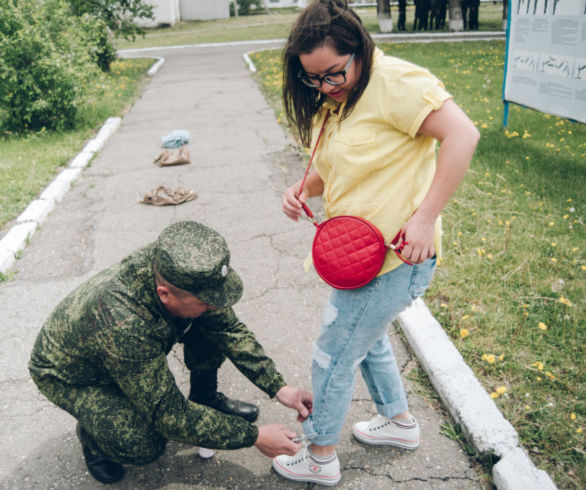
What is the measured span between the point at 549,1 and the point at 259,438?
529 cm

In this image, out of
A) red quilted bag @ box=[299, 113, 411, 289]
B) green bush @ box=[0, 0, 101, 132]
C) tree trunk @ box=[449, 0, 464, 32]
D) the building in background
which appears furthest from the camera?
the building in background

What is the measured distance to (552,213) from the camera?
4098mm

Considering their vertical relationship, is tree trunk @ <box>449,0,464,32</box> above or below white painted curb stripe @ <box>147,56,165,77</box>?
above

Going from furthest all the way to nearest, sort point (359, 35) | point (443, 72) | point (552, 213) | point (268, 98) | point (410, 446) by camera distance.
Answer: point (443, 72)
point (268, 98)
point (552, 213)
point (410, 446)
point (359, 35)

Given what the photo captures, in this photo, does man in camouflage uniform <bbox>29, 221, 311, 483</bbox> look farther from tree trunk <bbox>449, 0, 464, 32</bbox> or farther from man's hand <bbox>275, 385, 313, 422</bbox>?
tree trunk <bbox>449, 0, 464, 32</bbox>

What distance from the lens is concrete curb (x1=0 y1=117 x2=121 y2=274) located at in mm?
4012

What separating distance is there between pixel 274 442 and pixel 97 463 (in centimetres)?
77

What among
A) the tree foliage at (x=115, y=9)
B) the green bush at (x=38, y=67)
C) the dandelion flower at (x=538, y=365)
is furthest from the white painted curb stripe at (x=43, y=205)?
the tree foliage at (x=115, y=9)

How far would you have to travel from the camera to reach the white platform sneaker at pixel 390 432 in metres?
2.18

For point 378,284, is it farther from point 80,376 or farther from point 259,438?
point 80,376

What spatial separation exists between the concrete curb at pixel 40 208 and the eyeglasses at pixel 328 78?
322 centimetres

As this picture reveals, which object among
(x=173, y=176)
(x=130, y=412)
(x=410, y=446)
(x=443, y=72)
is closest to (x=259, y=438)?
(x=130, y=412)

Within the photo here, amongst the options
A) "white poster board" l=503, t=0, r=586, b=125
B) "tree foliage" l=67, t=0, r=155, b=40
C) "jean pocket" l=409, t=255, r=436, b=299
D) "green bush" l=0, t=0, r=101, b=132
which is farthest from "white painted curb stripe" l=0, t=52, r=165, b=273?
"tree foliage" l=67, t=0, r=155, b=40

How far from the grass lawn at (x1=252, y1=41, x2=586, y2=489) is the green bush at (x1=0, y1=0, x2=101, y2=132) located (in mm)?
5872
